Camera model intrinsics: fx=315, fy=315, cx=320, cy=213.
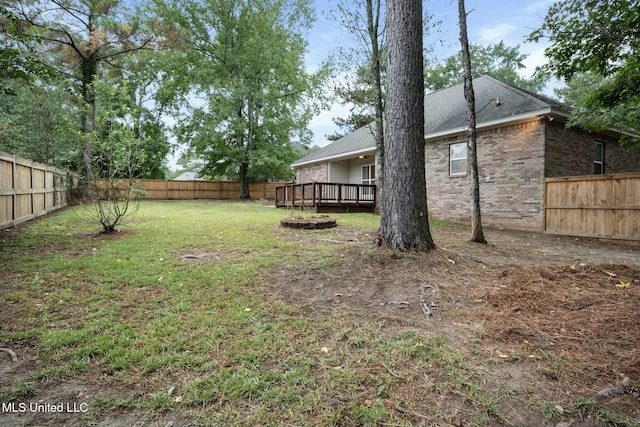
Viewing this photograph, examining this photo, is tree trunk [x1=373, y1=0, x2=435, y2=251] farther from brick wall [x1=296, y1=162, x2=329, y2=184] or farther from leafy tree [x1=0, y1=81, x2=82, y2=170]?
leafy tree [x1=0, y1=81, x2=82, y2=170]

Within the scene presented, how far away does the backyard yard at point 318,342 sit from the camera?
5.59 ft

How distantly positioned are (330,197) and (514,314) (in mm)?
12125

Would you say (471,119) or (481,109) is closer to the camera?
(471,119)

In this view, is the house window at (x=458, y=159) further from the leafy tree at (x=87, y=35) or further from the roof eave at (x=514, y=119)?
the leafy tree at (x=87, y=35)

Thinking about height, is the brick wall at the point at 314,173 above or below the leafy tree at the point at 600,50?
below

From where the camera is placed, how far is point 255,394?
5.97 ft

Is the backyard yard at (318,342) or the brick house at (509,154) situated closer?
the backyard yard at (318,342)

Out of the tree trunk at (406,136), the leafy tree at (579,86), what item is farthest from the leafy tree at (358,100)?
the leafy tree at (579,86)

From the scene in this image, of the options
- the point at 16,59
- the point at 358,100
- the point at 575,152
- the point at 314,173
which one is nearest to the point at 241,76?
the point at 358,100

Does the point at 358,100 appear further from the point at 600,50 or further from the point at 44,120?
the point at 44,120

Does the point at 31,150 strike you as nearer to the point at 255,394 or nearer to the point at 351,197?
the point at 351,197

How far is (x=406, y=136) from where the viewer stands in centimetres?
433

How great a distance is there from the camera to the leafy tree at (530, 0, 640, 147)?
657 centimetres

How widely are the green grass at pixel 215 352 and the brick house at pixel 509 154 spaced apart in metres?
7.41
